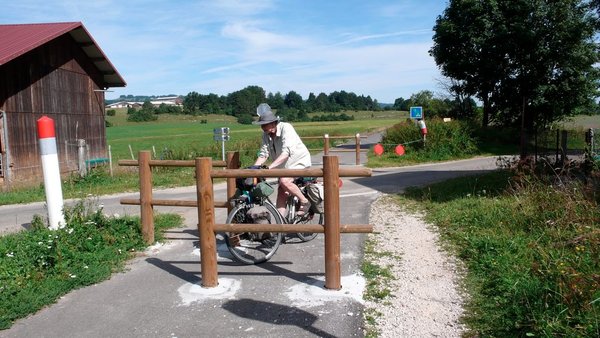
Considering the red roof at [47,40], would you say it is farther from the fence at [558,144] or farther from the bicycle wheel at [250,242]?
the fence at [558,144]

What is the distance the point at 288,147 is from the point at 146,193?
1.99 metres

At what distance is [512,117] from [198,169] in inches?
1010

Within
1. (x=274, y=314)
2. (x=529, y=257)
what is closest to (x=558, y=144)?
(x=529, y=257)

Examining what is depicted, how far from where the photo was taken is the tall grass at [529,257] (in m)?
3.78

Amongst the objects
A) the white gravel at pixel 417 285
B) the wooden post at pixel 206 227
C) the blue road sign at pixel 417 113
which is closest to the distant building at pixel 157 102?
the blue road sign at pixel 417 113

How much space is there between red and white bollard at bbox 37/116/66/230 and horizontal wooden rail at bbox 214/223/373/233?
2651mm

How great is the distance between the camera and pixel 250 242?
6117 mm

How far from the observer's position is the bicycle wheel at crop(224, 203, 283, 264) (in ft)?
19.0

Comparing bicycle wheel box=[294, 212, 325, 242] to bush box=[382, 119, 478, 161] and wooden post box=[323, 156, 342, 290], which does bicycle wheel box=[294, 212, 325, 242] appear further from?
bush box=[382, 119, 478, 161]

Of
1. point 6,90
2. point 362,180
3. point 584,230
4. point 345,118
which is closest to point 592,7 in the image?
point 362,180

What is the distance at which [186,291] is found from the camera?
5023 millimetres

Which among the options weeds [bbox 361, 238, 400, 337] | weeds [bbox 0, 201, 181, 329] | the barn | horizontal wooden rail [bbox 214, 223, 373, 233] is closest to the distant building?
the barn

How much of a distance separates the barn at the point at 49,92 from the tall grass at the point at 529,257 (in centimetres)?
1396

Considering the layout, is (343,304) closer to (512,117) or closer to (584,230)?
(584,230)
